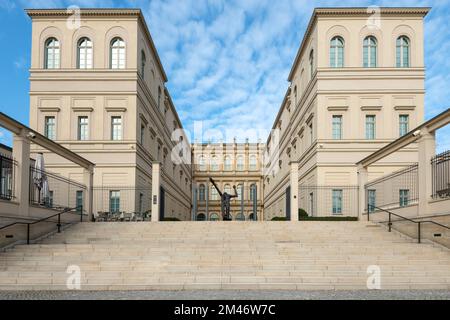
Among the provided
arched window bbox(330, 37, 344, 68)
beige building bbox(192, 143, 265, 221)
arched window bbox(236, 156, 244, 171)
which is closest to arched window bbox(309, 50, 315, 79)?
arched window bbox(330, 37, 344, 68)

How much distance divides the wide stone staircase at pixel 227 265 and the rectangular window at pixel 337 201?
513 inches

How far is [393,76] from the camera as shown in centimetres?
3130

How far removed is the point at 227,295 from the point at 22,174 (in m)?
9.11

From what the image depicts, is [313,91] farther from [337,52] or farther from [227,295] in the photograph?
[227,295]

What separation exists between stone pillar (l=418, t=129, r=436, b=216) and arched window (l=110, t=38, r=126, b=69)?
21549mm

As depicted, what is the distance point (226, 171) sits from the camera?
76438mm

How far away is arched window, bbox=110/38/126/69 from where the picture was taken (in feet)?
103

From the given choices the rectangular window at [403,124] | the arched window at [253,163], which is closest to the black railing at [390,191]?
the rectangular window at [403,124]

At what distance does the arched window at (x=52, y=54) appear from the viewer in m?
31.5

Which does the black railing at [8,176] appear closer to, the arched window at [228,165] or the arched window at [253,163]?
the arched window at [228,165]

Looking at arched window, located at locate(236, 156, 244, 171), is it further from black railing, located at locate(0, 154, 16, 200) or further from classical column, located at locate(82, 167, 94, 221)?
black railing, located at locate(0, 154, 16, 200)

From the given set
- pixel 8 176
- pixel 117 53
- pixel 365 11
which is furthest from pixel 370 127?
pixel 8 176

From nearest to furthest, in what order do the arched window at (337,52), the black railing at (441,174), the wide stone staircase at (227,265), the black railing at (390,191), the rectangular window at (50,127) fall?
the wide stone staircase at (227,265) < the black railing at (441,174) < the black railing at (390,191) < the rectangular window at (50,127) < the arched window at (337,52)

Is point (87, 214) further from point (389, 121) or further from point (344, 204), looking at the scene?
point (389, 121)
